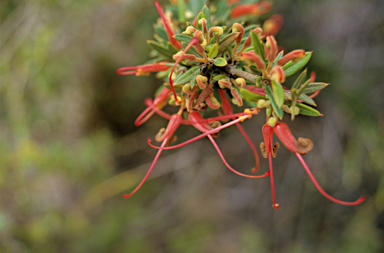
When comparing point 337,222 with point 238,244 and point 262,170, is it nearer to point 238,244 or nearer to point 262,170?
point 262,170

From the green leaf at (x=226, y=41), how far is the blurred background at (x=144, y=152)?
104 centimetres

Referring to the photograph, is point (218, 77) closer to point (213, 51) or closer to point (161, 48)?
point (213, 51)

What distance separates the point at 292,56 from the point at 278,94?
119 millimetres

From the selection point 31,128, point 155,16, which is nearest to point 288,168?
point 155,16

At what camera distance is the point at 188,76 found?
58 centimetres

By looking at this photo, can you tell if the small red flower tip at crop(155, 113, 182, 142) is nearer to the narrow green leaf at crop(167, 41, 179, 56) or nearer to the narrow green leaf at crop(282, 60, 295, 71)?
the narrow green leaf at crop(167, 41, 179, 56)

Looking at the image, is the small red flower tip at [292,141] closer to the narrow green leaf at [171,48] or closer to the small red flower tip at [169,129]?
the small red flower tip at [169,129]

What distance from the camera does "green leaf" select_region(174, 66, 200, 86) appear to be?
58 centimetres

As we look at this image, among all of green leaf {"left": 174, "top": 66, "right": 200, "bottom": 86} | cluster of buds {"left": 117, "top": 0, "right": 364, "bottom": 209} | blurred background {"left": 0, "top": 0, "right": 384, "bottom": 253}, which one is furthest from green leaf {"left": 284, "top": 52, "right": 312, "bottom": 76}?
blurred background {"left": 0, "top": 0, "right": 384, "bottom": 253}

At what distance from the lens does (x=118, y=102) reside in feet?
6.83

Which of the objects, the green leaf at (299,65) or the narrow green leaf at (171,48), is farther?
the narrow green leaf at (171,48)

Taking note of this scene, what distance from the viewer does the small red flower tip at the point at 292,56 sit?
528 mm

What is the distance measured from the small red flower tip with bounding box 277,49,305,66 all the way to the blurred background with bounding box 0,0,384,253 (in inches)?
39.9

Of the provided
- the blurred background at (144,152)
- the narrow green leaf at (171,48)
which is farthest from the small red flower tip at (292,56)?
the blurred background at (144,152)
